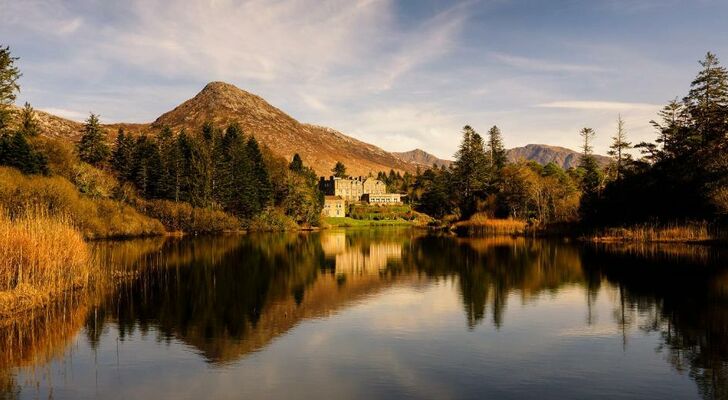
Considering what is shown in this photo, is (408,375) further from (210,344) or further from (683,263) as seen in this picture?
(683,263)

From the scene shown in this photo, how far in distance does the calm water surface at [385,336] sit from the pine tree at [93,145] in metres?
58.6

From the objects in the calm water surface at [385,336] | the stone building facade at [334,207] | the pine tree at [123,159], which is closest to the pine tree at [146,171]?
the pine tree at [123,159]

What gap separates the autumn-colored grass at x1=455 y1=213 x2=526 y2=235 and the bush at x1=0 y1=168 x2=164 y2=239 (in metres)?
41.6

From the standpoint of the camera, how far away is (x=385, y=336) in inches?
706

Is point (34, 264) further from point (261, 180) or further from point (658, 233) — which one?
point (261, 180)

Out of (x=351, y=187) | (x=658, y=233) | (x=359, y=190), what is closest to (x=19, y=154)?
(x=658, y=233)

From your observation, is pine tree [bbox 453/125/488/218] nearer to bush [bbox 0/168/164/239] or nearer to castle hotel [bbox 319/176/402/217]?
bush [bbox 0/168/164/239]

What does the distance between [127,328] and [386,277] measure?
694 inches

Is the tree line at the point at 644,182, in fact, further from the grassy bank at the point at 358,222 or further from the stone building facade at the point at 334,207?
the stone building facade at the point at 334,207

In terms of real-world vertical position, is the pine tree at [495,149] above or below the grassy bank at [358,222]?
above

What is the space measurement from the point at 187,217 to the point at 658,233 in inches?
2338

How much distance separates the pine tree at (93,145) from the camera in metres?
83.8

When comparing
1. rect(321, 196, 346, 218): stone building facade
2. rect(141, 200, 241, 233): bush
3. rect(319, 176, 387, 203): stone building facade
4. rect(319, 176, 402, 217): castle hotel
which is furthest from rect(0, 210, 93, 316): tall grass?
rect(319, 176, 387, 203): stone building facade

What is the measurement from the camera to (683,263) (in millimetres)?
33094
